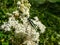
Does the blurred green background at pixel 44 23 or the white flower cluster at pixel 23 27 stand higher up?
the white flower cluster at pixel 23 27

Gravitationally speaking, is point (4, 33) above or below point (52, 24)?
above

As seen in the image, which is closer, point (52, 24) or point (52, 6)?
point (52, 24)

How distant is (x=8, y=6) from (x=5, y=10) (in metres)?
0.43

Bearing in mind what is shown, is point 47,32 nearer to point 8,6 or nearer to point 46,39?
point 46,39

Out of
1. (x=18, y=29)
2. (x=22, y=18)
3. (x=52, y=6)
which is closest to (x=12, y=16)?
(x=22, y=18)

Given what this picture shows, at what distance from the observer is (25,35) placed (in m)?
4.57

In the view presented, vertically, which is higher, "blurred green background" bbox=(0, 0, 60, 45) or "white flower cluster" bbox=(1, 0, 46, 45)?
"white flower cluster" bbox=(1, 0, 46, 45)

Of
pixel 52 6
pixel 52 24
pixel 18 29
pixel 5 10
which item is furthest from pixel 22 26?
pixel 52 6

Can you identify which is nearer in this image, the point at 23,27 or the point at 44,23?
the point at 23,27

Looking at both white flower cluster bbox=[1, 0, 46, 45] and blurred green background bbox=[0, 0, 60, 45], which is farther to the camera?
blurred green background bbox=[0, 0, 60, 45]

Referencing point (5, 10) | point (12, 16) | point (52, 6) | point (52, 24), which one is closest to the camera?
point (12, 16)

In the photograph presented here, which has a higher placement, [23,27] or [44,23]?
[23,27]

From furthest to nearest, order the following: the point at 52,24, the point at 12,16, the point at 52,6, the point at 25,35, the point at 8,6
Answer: the point at 52,6 < the point at 52,24 < the point at 8,6 < the point at 12,16 < the point at 25,35

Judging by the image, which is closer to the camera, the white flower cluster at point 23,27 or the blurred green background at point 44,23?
the white flower cluster at point 23,27
